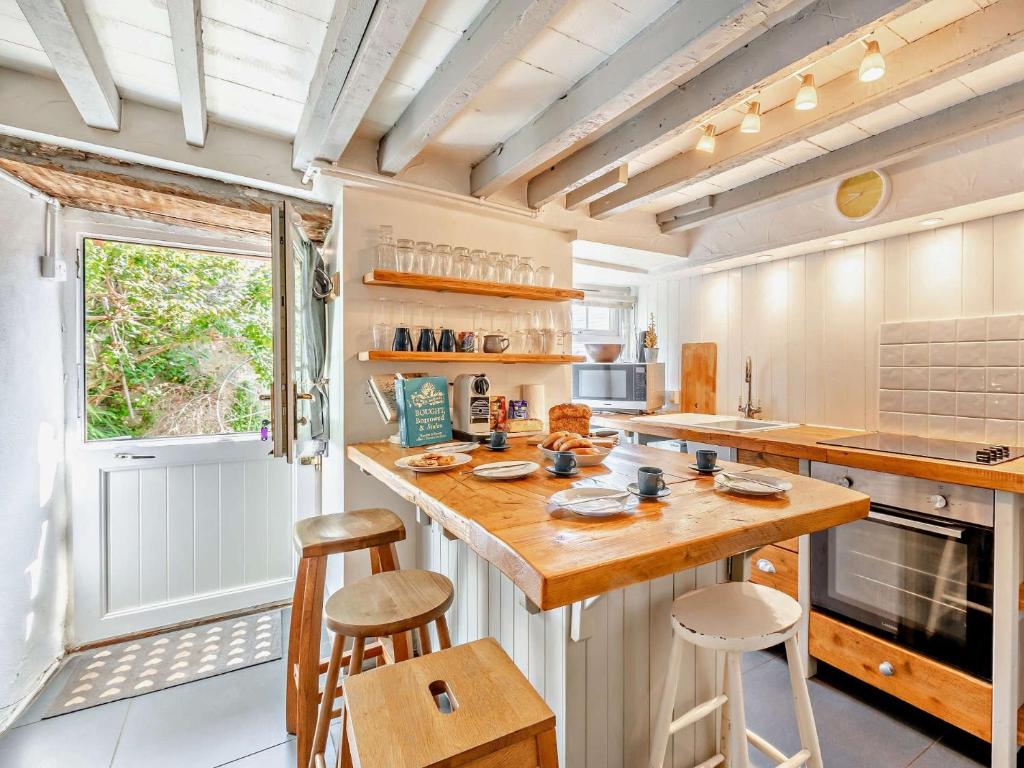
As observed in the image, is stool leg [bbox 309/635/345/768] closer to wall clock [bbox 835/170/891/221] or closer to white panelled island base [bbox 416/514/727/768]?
white panelled island base [bbox 416/514/727/768]

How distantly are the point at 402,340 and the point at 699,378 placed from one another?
87.4 inches

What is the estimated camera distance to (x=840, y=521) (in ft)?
3.70

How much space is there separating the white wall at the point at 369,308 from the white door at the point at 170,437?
374 mm

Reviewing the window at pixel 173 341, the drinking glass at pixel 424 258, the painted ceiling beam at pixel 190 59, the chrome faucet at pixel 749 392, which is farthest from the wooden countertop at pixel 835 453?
the painted ceiling beam at pixel 190 59

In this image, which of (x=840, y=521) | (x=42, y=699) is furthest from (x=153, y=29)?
(x=42, y=699)

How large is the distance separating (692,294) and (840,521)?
262 centimetres

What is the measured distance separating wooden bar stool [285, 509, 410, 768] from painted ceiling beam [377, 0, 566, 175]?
144cm

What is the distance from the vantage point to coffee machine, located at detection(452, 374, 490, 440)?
7.08 ft

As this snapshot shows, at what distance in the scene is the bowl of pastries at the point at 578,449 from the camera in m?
1.58

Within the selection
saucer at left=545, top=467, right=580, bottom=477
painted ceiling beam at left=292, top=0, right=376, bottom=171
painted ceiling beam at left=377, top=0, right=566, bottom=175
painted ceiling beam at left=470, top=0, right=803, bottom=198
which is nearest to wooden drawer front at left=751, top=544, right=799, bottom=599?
saucer at left=545, top=467, right=580, bottom=477

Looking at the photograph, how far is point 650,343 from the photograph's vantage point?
3.62 meters

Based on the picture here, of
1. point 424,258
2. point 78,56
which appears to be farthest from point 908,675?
point 78,56

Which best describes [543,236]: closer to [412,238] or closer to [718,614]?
[412,238]

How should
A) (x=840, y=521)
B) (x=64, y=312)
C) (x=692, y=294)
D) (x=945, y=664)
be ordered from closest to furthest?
(x=840, y=521)
(x=945, y=664)
(x=64, y=312)
(x=692, y=294)
